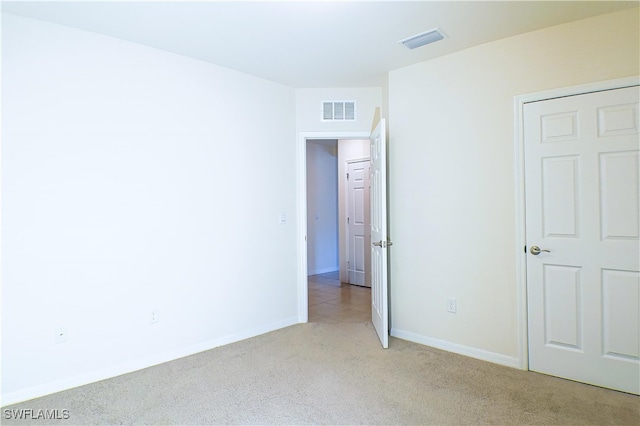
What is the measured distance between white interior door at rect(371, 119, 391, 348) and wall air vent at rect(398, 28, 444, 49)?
63 cm

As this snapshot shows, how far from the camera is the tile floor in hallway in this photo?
423 centimetres

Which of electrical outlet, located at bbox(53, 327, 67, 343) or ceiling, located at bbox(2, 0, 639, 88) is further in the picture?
electrical outlet, located at bbox(53, 327, 67, 343)

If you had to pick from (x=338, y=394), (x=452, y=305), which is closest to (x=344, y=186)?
(x=452, y=305)

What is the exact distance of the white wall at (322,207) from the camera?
23.1ft

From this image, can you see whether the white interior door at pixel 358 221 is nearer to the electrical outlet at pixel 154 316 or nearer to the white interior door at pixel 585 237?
the white interior door at pixel 585 237

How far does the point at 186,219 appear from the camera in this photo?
3191mm

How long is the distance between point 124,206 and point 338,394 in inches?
82.4

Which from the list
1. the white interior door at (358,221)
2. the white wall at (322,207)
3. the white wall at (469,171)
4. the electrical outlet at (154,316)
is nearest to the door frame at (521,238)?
the white wall at (469,171)

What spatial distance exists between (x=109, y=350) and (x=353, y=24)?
117 inches

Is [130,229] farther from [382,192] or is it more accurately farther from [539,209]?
[539,209]

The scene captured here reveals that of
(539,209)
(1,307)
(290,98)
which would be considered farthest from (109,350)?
(539,209)
